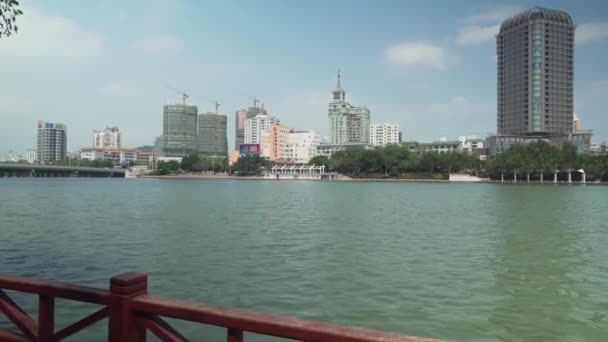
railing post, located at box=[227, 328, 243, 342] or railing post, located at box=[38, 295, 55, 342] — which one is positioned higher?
railing post, located at box=[227, 328, 243, 342]

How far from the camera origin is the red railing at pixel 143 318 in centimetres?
338

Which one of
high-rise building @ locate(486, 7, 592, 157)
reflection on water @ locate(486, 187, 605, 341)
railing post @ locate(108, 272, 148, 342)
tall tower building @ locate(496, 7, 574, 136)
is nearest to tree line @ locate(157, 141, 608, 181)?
high-rise building @ locate(486, 7, 592, 157)

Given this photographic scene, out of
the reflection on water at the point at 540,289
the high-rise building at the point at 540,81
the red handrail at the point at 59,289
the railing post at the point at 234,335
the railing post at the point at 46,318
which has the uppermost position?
the high-rise building at the point at 540,81

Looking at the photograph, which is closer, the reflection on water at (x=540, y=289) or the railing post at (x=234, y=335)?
the railing post at (x=234, y=335)

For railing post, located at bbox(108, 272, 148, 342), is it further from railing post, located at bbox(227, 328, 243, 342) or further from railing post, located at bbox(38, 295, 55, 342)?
railing post, located at bbox(38, 295, 55, 342)

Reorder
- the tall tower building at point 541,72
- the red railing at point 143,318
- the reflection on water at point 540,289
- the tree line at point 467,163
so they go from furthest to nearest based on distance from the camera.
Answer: the tall tower building at point 541,72 → the tree line at point 467,163 → the reflection on water at point 540,289 → the red railing at point 143,318

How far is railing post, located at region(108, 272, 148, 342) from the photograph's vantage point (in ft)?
13.3

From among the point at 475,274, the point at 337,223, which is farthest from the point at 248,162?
the point at 475,274

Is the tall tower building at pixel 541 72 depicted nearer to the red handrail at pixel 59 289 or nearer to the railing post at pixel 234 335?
the railing post at pixel 234 335

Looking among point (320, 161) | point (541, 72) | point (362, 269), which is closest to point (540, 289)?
point (362, 269)

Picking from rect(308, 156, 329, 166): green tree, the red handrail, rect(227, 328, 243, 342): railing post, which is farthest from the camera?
rect(308, 156, 329, 166): green tree

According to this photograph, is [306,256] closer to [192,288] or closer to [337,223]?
[192,288]

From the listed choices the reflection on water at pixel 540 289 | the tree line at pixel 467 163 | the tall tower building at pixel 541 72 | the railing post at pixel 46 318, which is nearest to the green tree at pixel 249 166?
A: the tree line at pixel 467 163

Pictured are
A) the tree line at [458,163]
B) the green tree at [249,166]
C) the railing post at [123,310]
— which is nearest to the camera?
the railing post at [123,310]
